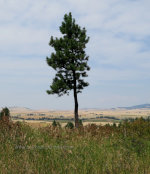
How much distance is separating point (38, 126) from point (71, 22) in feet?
70.4

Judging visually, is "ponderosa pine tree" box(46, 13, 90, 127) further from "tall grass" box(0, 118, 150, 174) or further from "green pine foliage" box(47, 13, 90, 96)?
"tall grass" box(0, 118, 150, 174)

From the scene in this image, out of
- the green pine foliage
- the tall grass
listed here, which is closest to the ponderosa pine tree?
the green pine foliage

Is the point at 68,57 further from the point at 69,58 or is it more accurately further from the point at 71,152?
the point at 71,152

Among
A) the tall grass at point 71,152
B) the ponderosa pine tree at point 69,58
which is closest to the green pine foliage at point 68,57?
the ponderosa pine tree at point 69,58

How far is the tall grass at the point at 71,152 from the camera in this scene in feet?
17.7

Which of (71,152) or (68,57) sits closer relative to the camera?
(71,152)

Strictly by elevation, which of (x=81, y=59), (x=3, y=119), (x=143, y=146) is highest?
(x=81, y=59)

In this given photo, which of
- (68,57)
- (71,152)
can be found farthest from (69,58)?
(71,152)

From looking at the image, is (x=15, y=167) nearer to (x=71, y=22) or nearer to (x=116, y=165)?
(x=116, y=165)

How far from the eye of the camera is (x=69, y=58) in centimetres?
2998

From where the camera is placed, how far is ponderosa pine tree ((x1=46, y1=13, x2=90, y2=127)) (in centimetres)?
2920

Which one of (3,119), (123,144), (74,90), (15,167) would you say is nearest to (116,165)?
(15,167)

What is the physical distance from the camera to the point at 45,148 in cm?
723

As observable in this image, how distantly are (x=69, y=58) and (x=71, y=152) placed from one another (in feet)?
81.2
